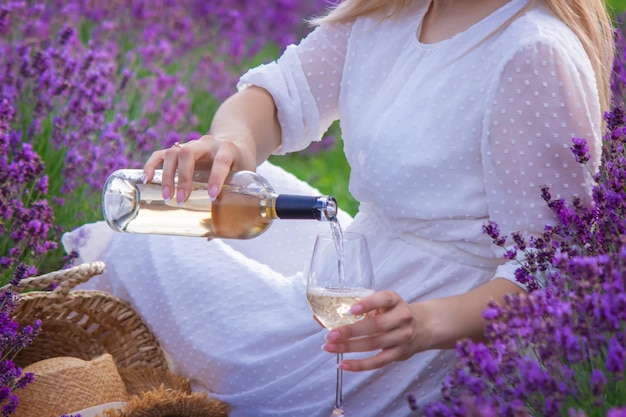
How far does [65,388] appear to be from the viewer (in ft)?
7.98

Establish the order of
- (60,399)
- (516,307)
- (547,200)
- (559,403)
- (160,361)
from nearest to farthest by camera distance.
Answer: (559,403) → (516,307) → (547,200) → (60,399) → (160,361)

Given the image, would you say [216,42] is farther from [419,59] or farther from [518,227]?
[518,227]

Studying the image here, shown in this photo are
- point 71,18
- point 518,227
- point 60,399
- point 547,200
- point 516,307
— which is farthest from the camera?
point 71,18

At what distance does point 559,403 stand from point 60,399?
1.44m

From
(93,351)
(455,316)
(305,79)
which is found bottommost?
(93,351)

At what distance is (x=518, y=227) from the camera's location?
2.24 m

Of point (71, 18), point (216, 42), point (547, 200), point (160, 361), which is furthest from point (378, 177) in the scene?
point (216, 42)

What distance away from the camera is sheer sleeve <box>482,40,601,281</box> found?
2.20 metres

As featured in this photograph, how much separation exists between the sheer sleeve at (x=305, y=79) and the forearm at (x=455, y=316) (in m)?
0.95

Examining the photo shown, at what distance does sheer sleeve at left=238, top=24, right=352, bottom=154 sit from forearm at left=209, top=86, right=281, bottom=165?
3 cm

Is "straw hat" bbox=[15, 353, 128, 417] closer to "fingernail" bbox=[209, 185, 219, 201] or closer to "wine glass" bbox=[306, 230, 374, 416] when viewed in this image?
"fingernail" bbox=[209, 185, 219, 201]

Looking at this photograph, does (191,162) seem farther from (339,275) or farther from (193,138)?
(193,138)

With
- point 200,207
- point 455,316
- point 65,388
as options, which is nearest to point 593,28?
point 455,316

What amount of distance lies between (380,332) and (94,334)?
1193 millimetres
